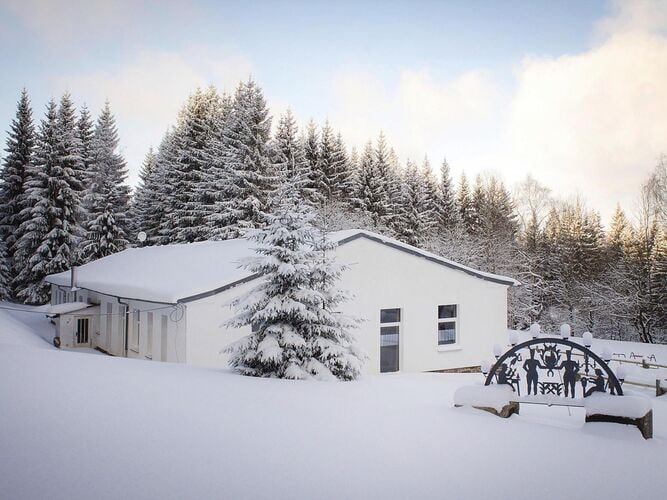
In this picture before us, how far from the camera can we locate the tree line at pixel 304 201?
3145 cm

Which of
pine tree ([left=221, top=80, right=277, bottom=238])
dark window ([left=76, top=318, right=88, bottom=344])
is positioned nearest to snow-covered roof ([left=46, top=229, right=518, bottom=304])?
dark window ([left=76, top=318, right=88, bottom=344])

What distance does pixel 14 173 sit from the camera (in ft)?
116

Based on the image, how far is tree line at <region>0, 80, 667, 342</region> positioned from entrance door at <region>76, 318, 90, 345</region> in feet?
30.9

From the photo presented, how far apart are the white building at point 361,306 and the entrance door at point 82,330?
523mm

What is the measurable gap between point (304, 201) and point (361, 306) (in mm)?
13933

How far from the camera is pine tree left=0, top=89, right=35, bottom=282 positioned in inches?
1371

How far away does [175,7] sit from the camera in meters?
17.1

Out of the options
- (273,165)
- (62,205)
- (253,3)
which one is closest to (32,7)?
(253,3)

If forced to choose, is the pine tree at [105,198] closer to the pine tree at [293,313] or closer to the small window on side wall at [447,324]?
the small window on side wall at [447,324]

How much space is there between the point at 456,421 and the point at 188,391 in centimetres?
328

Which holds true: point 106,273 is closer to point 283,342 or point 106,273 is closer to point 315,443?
point 283,342

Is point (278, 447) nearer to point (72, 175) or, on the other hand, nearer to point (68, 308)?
point (68, 308)

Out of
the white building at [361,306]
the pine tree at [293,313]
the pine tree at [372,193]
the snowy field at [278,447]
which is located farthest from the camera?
the pine tree at [372,193]

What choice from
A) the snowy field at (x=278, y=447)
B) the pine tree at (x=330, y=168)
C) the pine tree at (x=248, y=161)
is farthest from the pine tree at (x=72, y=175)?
the snowy field at (x=278, y=447)
